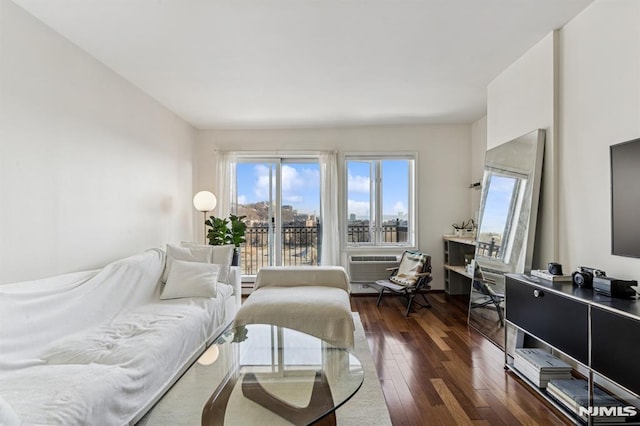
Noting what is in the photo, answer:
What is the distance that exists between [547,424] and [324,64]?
3.09 meters

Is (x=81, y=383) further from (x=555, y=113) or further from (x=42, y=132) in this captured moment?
(x=555, y=113)

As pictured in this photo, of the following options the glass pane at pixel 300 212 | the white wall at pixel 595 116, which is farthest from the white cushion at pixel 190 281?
the white wall at pixel 595 116

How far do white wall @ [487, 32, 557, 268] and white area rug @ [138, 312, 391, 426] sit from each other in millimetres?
1765

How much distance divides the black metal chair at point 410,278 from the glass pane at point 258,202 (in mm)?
1960

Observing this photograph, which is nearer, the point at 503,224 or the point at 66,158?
the point at 66,158

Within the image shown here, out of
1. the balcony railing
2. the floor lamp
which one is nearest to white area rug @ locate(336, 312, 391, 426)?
the balcony railing

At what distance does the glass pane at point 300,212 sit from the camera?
5.14 meters

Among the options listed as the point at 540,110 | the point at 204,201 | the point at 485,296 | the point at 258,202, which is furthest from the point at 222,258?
the point at 540,110

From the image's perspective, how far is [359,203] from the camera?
5117 millimetres

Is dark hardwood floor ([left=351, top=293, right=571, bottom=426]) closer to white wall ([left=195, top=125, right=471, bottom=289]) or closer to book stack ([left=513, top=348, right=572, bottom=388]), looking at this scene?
book stack ([left=513, top=348, right=572, bottom=388])

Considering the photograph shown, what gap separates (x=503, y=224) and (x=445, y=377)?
4.89 ft

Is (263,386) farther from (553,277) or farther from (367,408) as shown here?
(553,277)

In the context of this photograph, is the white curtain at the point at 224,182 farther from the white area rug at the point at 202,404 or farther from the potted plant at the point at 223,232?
the white area rug at the point at 202,404

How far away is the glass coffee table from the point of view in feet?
4.85
